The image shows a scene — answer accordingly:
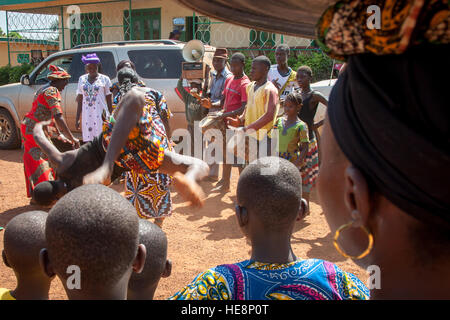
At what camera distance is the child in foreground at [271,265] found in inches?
58.9

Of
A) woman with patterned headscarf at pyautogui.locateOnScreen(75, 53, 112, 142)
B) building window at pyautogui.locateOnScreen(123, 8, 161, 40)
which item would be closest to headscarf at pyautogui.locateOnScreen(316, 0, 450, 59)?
woman with patterned headscarf at pyautogui.locateOnScreen(75, 53, 112, 142)

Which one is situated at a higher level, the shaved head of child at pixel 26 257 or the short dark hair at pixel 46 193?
the short dark hair at pixel 46 193

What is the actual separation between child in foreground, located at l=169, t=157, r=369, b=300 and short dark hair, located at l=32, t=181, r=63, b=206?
67.7 inches

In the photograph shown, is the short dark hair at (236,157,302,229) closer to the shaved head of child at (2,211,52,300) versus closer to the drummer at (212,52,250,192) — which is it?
the shaved head of child at (2,211,52,300)

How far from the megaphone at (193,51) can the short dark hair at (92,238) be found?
656 centimetres

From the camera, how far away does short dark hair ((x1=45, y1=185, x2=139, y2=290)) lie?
4.24 ft

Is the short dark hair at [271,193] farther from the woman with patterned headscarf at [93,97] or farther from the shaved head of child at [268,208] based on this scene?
the woman with patterned headscarf at [93,97]

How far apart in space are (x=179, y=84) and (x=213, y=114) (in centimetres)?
131

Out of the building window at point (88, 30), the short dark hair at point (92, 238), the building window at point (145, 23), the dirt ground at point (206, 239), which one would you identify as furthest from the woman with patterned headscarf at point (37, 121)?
Result: the building window at point (88, 30)

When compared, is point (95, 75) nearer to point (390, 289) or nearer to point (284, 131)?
point (284, 131)

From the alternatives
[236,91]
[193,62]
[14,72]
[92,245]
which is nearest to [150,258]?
[92,245]

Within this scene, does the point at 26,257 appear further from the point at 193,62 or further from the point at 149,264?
the point at 193,62

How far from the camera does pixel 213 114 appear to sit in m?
6.51

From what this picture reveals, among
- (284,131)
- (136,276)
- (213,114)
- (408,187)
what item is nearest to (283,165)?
(136,276)
